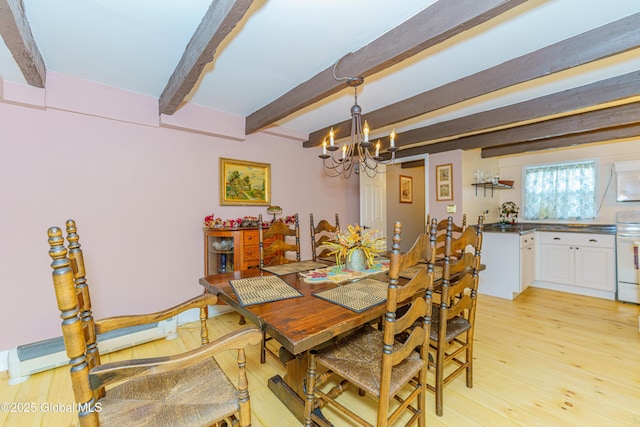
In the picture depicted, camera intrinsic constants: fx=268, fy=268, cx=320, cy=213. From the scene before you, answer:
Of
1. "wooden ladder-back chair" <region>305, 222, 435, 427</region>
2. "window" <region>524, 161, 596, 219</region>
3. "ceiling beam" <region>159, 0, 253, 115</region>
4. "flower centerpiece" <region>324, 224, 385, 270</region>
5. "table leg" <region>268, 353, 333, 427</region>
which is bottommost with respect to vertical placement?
"table leg" <region>268, 353, 333, 427</region>

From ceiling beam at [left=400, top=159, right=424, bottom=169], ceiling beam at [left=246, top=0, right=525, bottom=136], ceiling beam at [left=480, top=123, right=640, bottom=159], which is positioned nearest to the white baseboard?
ceiling beam at [left=246, top=0, right=525, bottom=136]

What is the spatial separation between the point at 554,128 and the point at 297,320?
3.67m

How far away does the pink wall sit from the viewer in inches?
84.8

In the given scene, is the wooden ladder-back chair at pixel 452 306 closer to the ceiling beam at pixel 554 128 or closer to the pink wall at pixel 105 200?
the ceiling beam at pixel 554 128

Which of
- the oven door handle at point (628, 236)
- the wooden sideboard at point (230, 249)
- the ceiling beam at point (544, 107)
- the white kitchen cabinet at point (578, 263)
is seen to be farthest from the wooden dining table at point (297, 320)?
the oven door handle at point (628, 236)

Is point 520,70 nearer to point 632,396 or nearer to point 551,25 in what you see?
point 551,25

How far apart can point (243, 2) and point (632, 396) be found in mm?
3287

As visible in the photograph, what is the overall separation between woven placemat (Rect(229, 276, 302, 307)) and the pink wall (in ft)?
4.84

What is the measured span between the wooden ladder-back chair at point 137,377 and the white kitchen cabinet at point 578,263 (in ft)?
15.2

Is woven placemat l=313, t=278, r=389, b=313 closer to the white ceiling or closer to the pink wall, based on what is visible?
the white ceiling

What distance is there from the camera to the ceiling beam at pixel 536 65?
1.57 m

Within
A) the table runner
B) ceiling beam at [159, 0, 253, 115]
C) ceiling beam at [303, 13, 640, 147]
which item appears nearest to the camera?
ceiling beam at [159, 0, 253, 115]

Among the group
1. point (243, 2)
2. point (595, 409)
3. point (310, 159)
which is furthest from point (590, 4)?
point (310, 159)

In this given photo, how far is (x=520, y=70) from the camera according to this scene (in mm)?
1925
